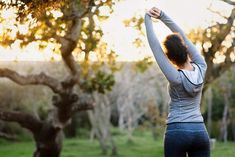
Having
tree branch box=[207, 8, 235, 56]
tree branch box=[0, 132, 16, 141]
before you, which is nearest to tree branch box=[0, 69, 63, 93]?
tree branch box=[207, 8, 235, 56]

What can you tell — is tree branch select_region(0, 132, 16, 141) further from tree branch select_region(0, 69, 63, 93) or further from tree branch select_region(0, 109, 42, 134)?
tree branch select_region(0, 69, 63, 93)

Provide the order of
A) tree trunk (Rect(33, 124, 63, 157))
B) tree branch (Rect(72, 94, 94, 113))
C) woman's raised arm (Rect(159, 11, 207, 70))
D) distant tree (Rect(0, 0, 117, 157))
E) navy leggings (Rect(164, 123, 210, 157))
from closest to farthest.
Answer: navy leggings (Rect(164, 123, 210, 157)), woman's raised arm (Rect(159, 11, 207, 70)), distant tree (Rect(0, 0, 117, 157)), tree trunk (Rect(33, 124, 63, 157)), tree branch (Rect(72, 94, 94, 113))

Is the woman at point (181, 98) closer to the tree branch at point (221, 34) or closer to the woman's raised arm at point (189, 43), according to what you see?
the woman's raised arm at point (189, 43)

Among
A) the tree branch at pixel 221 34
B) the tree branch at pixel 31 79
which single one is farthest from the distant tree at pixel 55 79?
the tree branch at pixel 221 34

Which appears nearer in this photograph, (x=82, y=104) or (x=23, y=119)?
(x=23, y=119)

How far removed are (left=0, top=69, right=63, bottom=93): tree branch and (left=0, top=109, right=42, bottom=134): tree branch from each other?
901 mm

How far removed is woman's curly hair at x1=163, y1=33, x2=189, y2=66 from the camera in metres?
4.25

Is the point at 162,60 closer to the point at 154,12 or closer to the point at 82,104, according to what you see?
the point at 154,12

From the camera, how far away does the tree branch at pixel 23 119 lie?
A: 16.1m

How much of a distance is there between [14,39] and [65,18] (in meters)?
1.72

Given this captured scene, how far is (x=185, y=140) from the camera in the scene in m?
4.07

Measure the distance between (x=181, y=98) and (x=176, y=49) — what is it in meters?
0.35

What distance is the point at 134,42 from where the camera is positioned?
1761 cm

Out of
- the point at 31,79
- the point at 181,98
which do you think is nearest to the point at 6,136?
the point at 31,79
